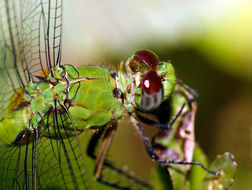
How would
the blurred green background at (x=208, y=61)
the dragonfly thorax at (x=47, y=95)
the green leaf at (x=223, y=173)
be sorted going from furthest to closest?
the blurred green background at (x=208, y=61) < the dragonfly thorax at (x=47, y=95) < the green leaf at (x=223, y=173)

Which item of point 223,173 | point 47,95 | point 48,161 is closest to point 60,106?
point 47,95

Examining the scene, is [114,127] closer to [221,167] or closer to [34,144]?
[34,144]

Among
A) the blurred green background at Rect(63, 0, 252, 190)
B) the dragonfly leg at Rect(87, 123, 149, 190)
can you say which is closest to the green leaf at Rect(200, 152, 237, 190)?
the blurred green background at Rect(63, 0, 252, 190)

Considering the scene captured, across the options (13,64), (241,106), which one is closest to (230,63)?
(241,106)

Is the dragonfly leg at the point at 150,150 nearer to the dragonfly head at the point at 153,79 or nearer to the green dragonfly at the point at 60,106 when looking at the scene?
the green dragonfly at the point at 60,106

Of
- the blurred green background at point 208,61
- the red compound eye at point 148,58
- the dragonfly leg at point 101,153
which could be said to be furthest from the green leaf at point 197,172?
the dragonfly leg at point 101,153

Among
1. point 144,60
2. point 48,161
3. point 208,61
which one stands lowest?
point 48,161

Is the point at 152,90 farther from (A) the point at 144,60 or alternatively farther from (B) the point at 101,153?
(B) the point at 101,153

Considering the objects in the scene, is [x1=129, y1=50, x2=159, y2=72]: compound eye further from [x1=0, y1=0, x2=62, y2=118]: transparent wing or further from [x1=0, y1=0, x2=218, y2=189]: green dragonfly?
[x1=0, y1=0, x2=62, y2=118]: transparent wing
